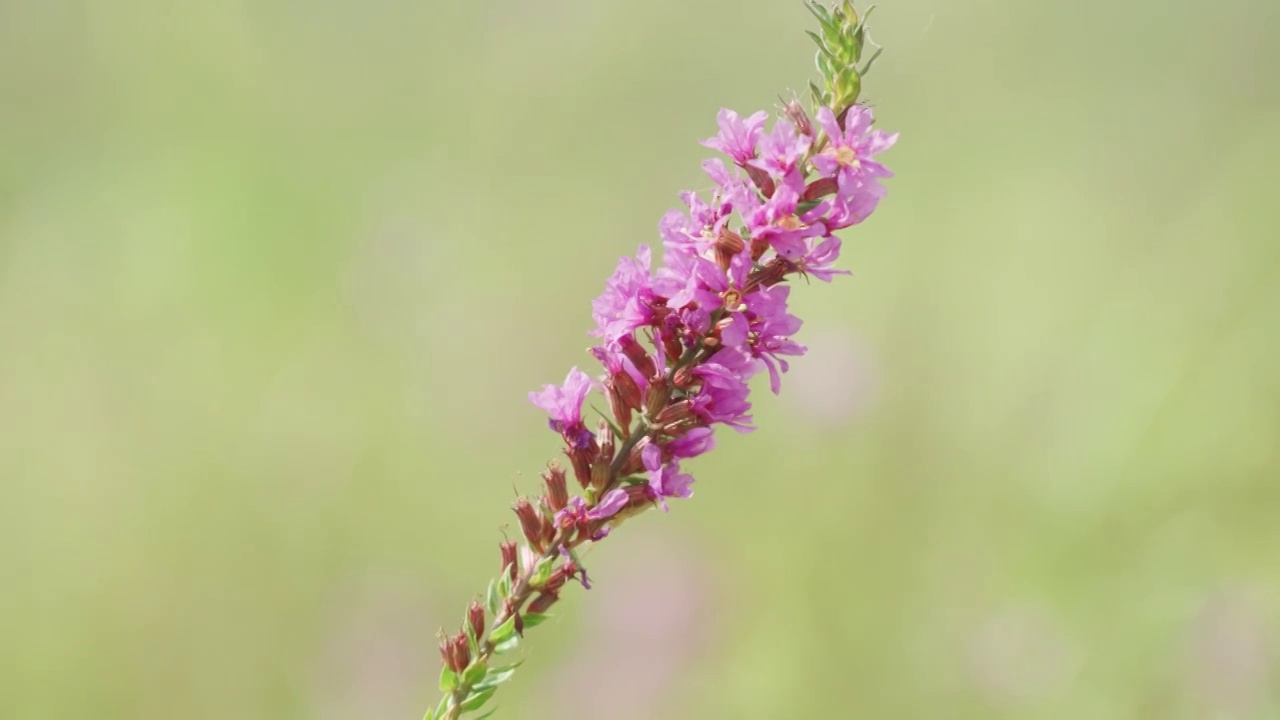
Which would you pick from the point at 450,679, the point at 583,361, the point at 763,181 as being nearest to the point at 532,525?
the point at 450,679

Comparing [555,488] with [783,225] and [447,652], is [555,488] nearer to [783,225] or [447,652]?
[447,652]

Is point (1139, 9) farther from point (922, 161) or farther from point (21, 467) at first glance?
point (21, 467)

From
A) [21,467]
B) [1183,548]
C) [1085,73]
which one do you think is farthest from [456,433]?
[1085,73]

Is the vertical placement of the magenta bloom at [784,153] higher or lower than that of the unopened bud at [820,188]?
higher

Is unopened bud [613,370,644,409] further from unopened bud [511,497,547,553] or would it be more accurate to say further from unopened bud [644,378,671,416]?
unopened bud [511,497,547,553]

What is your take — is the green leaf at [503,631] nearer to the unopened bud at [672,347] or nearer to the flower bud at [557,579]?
the flower bud at [557,579]

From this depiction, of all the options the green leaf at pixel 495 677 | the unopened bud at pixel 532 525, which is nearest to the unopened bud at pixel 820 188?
the unopened bud at pixel 532 525

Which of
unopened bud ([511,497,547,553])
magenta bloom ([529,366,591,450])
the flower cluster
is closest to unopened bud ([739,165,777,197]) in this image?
the flower cluster

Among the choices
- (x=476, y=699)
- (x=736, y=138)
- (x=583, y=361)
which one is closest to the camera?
(x=476, y=699)
